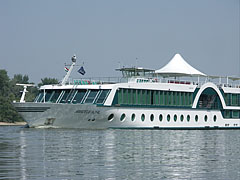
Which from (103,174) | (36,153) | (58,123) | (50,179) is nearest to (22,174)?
(50,179)

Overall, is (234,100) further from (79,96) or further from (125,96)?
(79,96)

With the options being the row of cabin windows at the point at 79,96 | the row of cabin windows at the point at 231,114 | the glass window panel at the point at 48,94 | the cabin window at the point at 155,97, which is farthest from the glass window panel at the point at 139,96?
the row of cabin windows at the point at 231,114

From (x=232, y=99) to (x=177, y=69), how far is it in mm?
7346

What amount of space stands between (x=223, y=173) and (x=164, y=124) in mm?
33538

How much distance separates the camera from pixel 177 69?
190 feet

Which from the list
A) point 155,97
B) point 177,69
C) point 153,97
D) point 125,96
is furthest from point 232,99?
point 125,96

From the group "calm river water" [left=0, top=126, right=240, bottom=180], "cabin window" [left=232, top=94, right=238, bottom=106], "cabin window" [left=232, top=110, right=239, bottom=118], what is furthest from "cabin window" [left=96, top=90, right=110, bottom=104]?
"cabin window" [left=232, top=110, right=239, bottom=118]

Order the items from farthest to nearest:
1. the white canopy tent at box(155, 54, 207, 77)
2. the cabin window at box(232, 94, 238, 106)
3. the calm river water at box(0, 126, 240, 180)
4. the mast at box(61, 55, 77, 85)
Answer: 1. the cabin window at box(232, 94, 238, 106)
2. the white canopy tent at box(155, 54, 207, 77)
3. the mast at box(61, 55, 77, 85)
4. the calm river water at box(0, 126, 240, 180)

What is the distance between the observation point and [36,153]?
2133 cm

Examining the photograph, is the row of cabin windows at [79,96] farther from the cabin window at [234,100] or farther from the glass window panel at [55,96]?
the cabin window at [234,100]

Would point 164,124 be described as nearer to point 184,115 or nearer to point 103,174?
point 184,115

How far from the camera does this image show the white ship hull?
4256cm

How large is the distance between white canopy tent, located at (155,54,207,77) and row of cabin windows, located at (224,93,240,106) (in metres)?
3.78

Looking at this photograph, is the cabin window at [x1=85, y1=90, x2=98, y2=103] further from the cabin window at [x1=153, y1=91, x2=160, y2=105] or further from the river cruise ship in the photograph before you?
the cabin window at [x1=153, y1=91, x2=160, y2=105]
